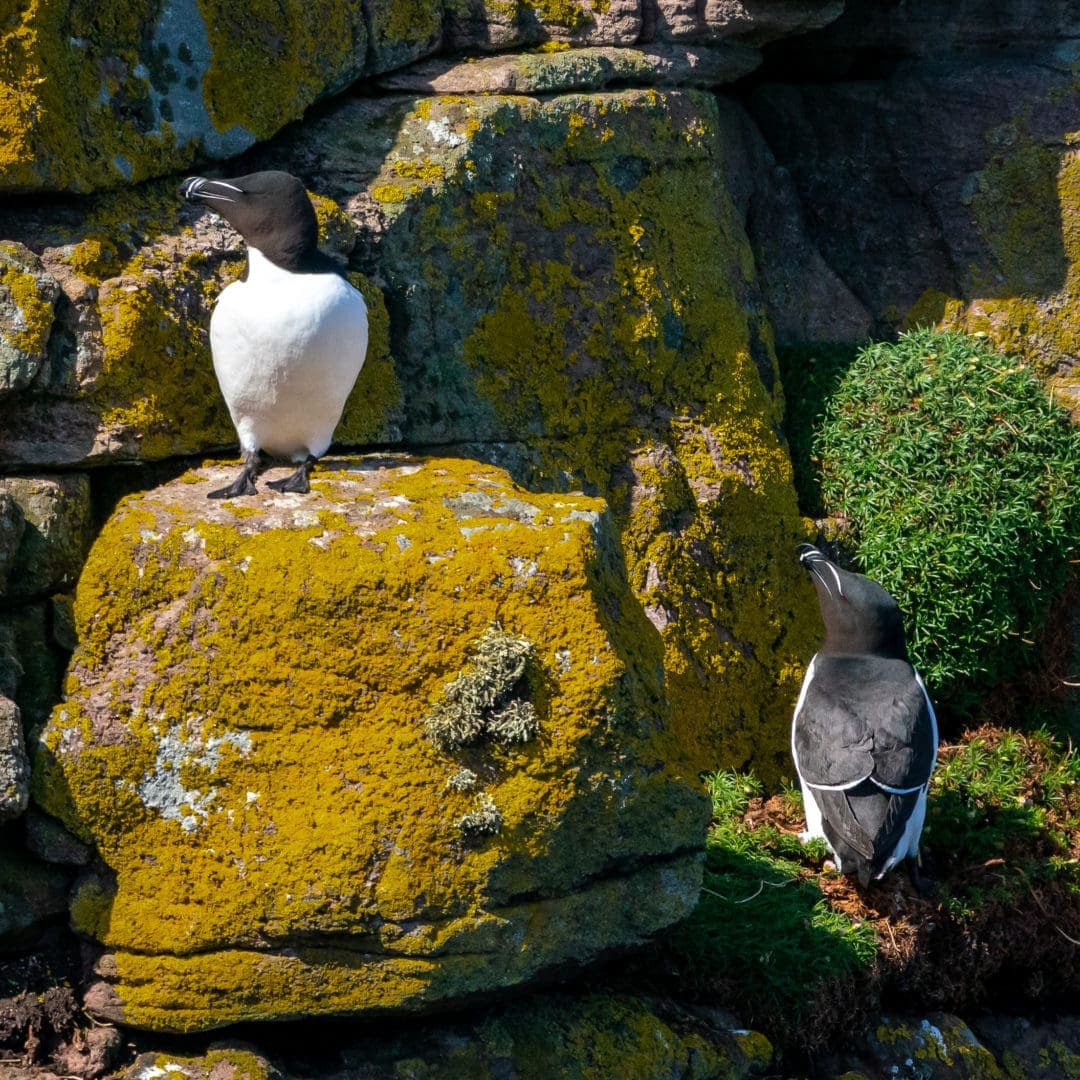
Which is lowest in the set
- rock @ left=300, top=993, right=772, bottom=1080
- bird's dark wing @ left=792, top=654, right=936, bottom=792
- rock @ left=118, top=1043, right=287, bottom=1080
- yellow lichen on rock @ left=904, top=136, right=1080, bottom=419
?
rock @ left=300, top=993, right=772, bottom=1080

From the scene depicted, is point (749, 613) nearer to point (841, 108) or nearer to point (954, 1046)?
point (954, 1046)

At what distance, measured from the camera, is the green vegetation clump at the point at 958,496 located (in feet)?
23.5

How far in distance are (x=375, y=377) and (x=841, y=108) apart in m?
3.79

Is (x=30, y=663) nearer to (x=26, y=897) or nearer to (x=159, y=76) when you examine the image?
(x=26, y=897)

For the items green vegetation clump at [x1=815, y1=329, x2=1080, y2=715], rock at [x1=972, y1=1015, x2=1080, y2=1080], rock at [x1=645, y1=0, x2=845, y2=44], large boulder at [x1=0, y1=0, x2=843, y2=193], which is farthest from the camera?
green vegetation clump at [x1=815, y1=329, x2=1080, y2=715]

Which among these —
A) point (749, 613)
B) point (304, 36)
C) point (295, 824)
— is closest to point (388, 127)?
point (304, 36)

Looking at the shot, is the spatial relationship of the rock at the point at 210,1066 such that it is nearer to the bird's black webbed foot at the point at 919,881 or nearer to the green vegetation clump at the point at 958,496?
the bird's black webbed foot at the point at 919,881

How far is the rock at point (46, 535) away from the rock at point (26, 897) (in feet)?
2.80

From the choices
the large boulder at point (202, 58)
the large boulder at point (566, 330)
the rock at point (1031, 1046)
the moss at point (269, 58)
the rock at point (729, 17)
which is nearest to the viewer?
the large boulder at point (202, 58)

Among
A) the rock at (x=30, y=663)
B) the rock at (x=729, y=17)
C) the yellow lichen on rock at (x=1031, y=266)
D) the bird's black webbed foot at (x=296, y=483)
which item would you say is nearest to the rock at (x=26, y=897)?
the rock at (x=30, y=663)

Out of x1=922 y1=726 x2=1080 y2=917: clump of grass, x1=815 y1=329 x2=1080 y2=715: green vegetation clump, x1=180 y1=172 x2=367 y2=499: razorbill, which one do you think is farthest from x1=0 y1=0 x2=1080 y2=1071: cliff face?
x1=922 y1=726 x2=1080 y2=917: clump of grass

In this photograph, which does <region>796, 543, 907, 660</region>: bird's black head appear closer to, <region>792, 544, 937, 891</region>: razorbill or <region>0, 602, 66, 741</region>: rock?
<region>792, 544, 937, 891</region>: razorbill

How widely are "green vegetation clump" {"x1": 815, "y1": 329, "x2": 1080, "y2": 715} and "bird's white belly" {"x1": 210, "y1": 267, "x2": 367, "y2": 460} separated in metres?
3.12

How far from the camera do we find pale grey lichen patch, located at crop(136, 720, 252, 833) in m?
4.48
